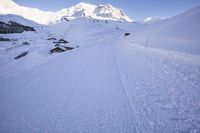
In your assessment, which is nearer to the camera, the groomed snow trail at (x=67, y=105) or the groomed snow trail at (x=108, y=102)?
the groomed snow trail at (x=108, y=102)

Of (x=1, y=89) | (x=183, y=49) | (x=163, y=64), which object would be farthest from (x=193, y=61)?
(x=1, y=89)

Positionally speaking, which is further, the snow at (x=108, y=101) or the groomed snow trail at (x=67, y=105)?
the groomed snow trail at (x=67, y=105)

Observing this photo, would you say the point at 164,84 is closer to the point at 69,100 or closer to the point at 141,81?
the point at 141,81

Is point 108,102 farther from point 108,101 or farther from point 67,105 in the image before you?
point 67,105

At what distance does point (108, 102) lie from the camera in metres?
5.53

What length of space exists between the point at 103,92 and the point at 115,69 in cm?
344

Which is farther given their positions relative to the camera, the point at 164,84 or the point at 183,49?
the point at 183,49

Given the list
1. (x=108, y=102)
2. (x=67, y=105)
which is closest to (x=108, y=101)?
(x=108, y=102)

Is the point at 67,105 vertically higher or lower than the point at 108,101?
lower

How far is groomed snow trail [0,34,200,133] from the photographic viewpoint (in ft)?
14.1

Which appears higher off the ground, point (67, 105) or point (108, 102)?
point (108, 102)

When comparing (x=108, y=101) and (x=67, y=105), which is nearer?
(x=67, y=105)

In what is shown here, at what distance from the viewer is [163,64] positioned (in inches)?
356

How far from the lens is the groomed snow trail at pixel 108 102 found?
14.1ft
